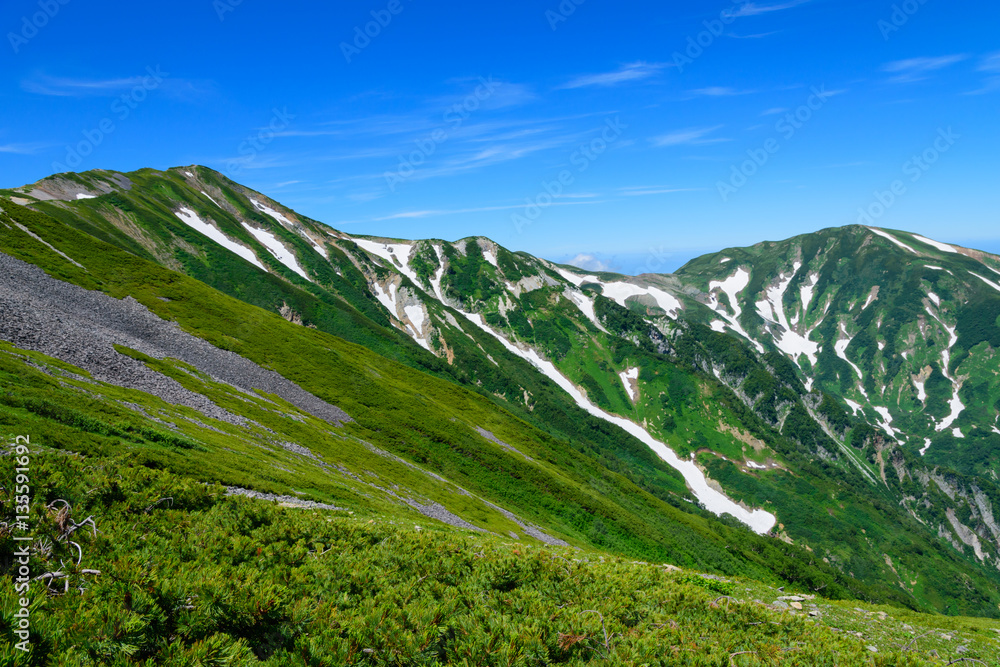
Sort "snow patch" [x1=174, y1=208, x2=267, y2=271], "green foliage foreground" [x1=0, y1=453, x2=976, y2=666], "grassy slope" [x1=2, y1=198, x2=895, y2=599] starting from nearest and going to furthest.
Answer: "green foliage foreground" [x1=0, y1=453, x2=976, y2=666]
"grassy slope" [x1=2, y1=198, x2=895, y2=599]
"snow patch" [x1=174, y1=208, x2=267, y2=271]

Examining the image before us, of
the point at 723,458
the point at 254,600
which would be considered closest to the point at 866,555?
the point at 723,458

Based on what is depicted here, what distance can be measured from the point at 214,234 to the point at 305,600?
672ft

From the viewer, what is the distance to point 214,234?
180m

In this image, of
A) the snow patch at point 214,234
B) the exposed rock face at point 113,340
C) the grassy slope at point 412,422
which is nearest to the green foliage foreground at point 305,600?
the grassy slope at point 412,422

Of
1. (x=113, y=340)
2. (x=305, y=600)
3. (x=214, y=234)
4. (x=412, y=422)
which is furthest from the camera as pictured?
(x=214, y=234)

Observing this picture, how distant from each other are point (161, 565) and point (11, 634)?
2.79 meters

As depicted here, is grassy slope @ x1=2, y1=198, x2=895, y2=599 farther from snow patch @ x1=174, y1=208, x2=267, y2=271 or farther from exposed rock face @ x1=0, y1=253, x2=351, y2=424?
snow patch @ x1=174, y1=208, x2=267, y2=271

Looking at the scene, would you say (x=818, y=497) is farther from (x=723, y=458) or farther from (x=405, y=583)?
(x=405, y=583)

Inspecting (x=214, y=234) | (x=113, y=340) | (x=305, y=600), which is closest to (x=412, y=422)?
(x=113, y=340)

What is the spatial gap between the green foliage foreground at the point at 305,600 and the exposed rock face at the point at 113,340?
45.9 meters

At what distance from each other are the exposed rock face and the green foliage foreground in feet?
150

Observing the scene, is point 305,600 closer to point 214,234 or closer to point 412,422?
point 412,422

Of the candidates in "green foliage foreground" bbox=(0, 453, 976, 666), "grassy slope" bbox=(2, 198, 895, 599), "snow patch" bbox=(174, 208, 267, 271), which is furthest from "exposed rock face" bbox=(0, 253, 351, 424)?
"snow patch" bbox=(174, 208, 267, 271)

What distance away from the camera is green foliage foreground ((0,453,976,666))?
6.70m
